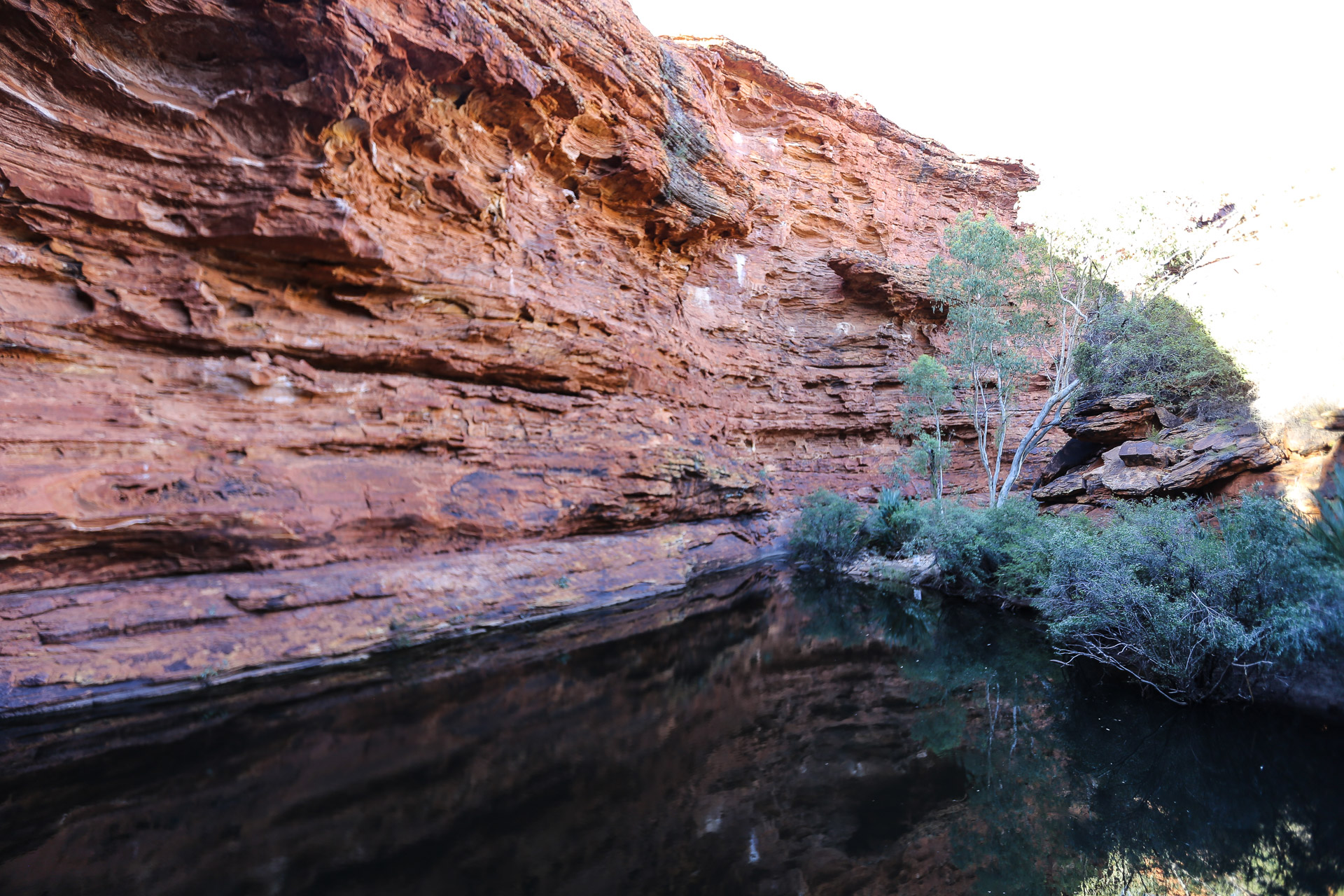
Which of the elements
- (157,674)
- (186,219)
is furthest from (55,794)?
(186,219)

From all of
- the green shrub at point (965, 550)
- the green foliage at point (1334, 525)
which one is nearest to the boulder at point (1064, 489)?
the green shrub at point (965, 550)

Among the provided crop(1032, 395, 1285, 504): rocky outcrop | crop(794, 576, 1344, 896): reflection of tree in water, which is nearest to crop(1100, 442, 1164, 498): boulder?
crop(1032, 395, 1285, 504): rocky outcrop

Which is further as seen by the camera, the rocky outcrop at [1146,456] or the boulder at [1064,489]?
the boulder at [1064,489]

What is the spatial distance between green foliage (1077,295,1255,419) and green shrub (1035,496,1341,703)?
1042 centimetres

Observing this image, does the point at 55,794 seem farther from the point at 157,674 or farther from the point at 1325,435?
the point at 1325,435

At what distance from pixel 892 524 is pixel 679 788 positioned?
1374cm

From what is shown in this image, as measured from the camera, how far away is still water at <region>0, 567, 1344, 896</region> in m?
4.05

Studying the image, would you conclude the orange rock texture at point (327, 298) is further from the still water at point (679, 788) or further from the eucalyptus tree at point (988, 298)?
the eucalyptus tree at point (988, 298)

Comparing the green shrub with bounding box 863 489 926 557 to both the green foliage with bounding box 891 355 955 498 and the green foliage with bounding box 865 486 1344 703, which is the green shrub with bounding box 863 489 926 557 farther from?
the green foliage with bounding box 865 486 1344 703

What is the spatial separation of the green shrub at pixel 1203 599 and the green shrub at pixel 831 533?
984cm

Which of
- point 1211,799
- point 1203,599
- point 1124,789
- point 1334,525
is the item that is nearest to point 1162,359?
point 1203,599

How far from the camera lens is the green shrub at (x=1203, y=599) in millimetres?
5984

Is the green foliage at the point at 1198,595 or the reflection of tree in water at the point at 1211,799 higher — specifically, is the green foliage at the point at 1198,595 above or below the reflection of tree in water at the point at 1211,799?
above

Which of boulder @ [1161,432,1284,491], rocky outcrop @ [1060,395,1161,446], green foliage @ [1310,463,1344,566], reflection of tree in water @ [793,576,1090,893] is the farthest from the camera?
rocky outcrop @ [1060,395,1161,446]
